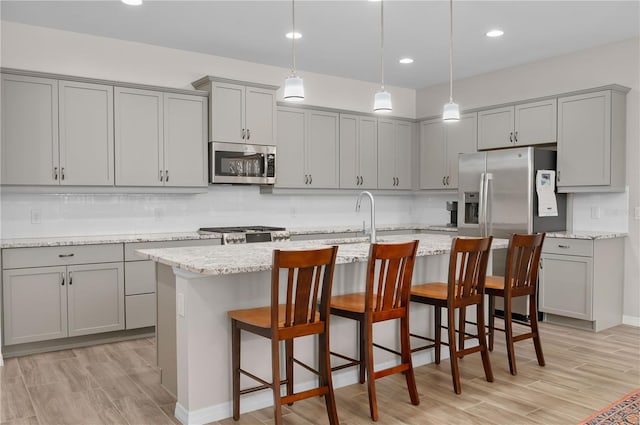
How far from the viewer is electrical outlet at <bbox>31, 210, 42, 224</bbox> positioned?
4.61 metres

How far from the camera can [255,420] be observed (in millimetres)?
2881

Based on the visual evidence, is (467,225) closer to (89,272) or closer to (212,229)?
(212,229)

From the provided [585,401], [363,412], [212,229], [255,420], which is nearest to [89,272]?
[212,229]

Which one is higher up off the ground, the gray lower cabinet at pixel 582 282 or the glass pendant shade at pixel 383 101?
the glass pendant shade at pixel 383 101

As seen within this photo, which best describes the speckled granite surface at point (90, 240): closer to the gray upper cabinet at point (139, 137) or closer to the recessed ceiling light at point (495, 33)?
the gray upper cabinet at point (139, 137)

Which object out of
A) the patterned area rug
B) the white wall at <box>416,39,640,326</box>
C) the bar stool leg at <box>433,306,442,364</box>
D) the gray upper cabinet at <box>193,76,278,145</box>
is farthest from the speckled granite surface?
the white wall at <box>416,39,640,326</box>

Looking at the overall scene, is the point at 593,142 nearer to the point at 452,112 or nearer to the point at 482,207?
the point at 482,207

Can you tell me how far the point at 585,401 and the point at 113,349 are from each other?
3.53 m

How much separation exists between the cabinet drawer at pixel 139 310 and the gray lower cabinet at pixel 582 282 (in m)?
3.77

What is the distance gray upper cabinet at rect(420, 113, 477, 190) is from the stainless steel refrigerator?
24.8 inches

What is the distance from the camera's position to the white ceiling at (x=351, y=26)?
4176 millimetres

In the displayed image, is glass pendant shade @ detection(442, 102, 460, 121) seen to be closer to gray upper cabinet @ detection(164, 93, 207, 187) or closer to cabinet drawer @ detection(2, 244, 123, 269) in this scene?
gray upper cabinet @ detection(164, 93, 207, 187)

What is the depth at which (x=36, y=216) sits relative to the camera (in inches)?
182

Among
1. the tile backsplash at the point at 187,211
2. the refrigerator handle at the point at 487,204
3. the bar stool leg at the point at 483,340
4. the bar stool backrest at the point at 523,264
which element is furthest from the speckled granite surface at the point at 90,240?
the refrigerator handle at the point at 487,204
